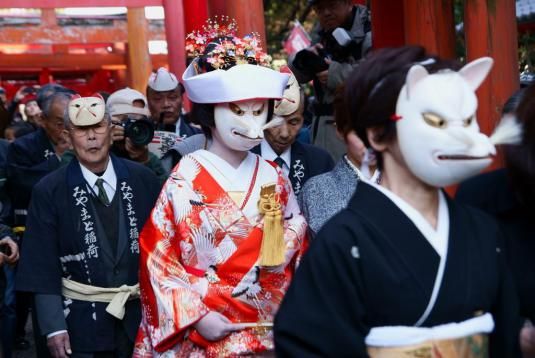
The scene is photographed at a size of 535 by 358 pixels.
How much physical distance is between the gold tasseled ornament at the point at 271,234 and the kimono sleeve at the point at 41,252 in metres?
1.27

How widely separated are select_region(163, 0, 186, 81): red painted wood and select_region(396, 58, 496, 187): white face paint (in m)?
8.86

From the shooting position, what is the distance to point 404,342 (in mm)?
2840

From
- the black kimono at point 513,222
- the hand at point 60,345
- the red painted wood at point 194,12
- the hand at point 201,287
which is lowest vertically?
the hand at point 60,345

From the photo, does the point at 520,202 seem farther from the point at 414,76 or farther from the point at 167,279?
the point at 167,279

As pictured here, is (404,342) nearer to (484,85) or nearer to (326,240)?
(326,240)

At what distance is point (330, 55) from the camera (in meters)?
6.41

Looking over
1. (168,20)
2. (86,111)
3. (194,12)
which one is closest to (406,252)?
(86,111)

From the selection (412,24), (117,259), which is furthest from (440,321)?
(412,24)

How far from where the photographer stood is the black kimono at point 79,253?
502cm

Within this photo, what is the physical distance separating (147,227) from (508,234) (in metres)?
1.78

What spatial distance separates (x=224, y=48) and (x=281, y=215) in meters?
0.82

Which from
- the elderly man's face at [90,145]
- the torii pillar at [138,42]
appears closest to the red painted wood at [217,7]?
the elderly man's face at [90,145]

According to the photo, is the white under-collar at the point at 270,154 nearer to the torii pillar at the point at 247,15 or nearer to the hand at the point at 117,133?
the hand at the point at 117,133

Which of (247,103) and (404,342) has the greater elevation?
(247,103)
